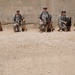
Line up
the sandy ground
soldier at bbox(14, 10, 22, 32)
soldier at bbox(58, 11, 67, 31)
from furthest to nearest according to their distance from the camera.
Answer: soldier at bbox(14, 10, 22, 32), soldier at bbox(58, 11, 67, 31), the sandy ground

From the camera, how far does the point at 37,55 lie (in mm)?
9891

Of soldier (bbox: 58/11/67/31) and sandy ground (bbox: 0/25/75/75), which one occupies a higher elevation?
soldier (bbox: 58/11/67/31)

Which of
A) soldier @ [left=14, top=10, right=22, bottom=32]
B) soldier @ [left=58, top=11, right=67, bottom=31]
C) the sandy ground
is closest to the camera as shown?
the sandy ground

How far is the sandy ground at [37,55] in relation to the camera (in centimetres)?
887

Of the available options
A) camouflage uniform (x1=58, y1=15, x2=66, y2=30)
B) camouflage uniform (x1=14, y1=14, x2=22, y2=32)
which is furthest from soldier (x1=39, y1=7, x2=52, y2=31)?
camouflage uniform (x1=14, y1=14, x2=22, y2=32)

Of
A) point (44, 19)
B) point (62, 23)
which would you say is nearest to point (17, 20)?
point (44, 19)

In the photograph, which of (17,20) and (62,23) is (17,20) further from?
(62,23)

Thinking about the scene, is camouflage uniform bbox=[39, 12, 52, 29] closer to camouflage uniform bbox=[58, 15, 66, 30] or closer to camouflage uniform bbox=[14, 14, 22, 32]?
camouflage uniform bbox=[58, 15, 66, 30]

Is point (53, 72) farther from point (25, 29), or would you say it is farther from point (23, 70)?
point (25, 29)

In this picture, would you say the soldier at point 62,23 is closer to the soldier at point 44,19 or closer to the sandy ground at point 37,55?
the soldier at point 44,19

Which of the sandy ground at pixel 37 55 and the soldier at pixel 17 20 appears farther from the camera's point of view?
the soldier at pixel 17 20

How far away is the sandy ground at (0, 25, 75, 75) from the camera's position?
8867mm

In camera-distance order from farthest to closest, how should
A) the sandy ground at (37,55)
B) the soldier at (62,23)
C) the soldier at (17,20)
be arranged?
the soldier at (17,20) → the soldier at (62,23) → the sandy ground at (37,55)

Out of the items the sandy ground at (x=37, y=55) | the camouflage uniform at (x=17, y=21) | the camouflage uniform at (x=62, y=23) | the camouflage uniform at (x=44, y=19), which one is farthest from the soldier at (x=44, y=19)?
the sandy ground at (x=37, y=55)
